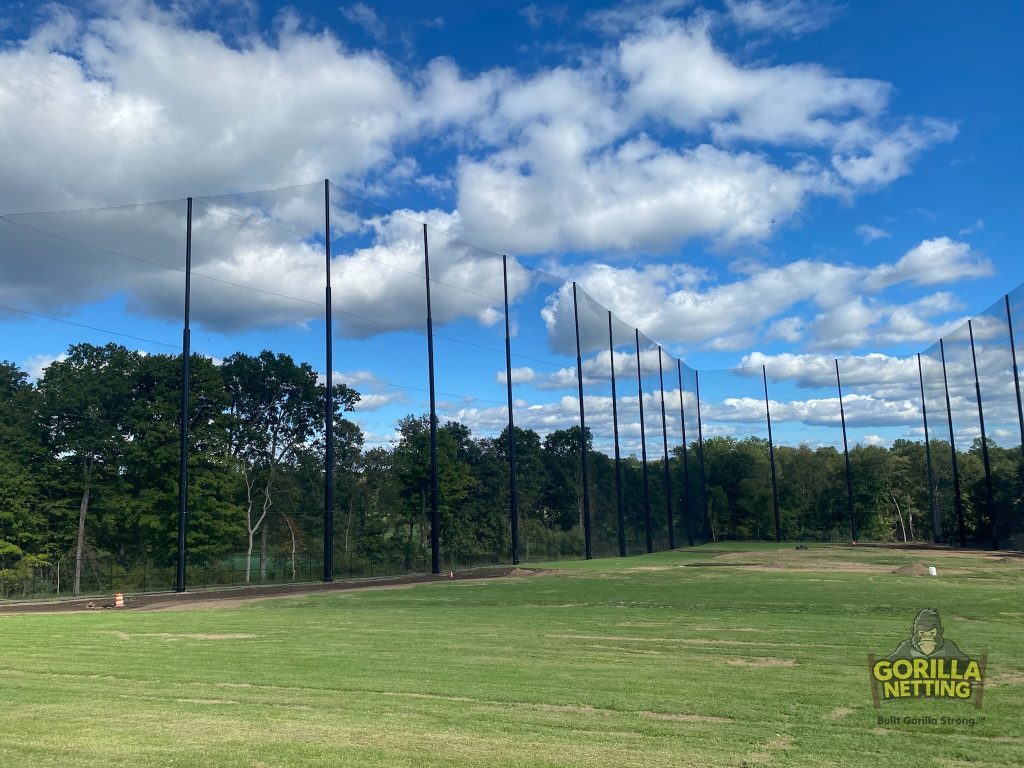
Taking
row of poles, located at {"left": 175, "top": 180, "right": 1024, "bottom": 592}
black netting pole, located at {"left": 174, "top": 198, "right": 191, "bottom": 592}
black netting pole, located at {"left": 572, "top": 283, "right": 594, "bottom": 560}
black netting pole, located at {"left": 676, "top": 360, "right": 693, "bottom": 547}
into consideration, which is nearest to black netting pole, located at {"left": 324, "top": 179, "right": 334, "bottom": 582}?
row of poles, located at {"left": 175, "top": 180, "right": 1024, "bottom": 592}

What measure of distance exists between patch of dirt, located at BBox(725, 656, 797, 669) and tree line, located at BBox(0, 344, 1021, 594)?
35085mm

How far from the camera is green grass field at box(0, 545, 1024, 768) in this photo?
685cm

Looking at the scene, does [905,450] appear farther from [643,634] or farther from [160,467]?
[643,634]

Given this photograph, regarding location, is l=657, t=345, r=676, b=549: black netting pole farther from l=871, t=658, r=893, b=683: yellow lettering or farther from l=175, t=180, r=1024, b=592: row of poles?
l=871, t=658, r=893, b=683: yellow lettering

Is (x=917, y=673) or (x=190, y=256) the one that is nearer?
(x=917, y=673)

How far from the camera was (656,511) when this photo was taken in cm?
6372

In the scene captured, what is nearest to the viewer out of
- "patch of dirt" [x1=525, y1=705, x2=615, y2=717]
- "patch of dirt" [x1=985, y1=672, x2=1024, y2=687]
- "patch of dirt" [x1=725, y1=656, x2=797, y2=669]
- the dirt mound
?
"patch of dirt" [x1=525, y1=705, x2=615, y2=717]

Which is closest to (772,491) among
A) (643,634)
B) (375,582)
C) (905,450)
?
(905,450)

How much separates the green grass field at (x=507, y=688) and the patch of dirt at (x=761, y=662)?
0.27 ft

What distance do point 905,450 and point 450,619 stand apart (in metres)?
85.5

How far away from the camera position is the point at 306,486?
186 feet

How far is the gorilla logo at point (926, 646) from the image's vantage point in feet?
35.0

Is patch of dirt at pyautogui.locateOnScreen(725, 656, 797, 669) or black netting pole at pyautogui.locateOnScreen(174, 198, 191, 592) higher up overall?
black netting pole at pyautogui.locateOnScreen(174, 198, 191, 592)

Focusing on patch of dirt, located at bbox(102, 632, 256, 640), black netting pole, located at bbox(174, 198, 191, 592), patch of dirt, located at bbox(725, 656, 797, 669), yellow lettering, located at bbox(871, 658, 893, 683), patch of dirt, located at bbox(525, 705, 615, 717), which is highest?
black netting pole, located at bbox(174, 198, 191, 592)
